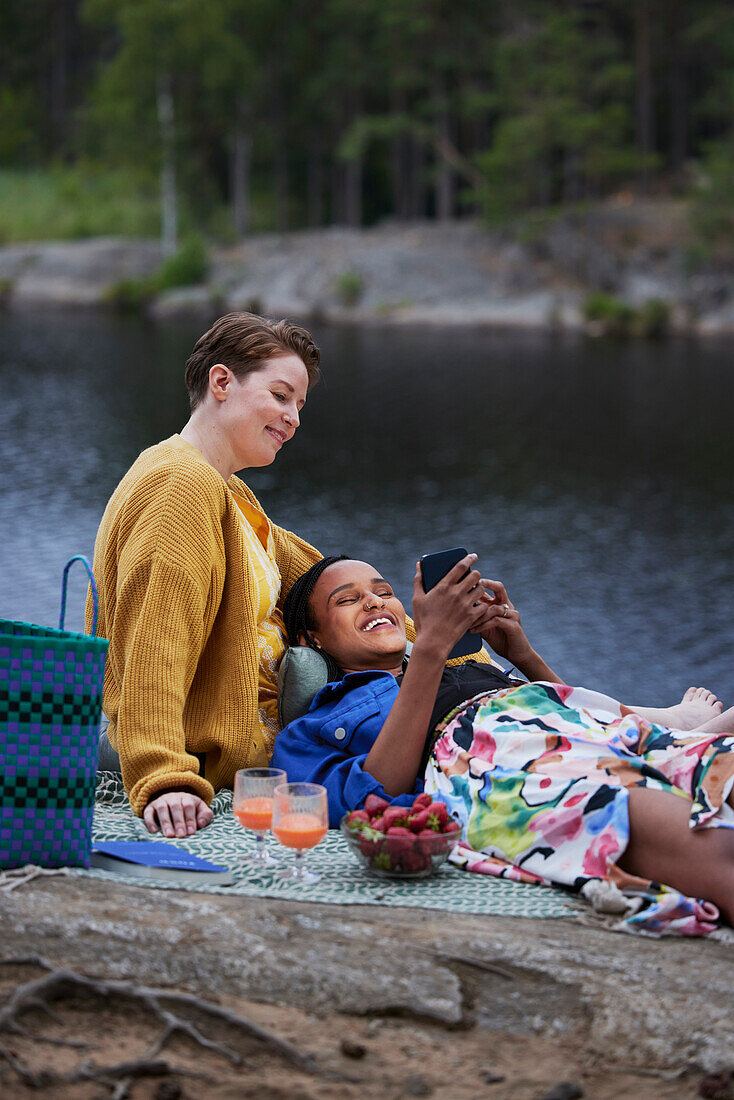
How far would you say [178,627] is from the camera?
3.99 m

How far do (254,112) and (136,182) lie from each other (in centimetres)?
644

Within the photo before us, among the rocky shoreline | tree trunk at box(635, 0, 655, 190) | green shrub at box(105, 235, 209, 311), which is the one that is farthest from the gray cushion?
tree trunk at box(635, 0, 655, 190)

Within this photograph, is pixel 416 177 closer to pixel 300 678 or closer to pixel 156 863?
pixel 300 678

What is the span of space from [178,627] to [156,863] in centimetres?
80

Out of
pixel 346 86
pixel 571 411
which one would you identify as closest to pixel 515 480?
pixel 571 411

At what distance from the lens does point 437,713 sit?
157 inches

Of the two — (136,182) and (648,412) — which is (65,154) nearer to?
(136,182)

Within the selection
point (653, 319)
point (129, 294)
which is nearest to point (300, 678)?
point (653, 319)

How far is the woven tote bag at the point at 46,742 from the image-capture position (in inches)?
129

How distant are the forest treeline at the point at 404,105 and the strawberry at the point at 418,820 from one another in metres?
48.5

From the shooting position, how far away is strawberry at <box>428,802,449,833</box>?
3.41m

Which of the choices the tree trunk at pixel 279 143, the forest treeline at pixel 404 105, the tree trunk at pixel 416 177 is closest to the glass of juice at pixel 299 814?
the forest treeline at pixel 404 105

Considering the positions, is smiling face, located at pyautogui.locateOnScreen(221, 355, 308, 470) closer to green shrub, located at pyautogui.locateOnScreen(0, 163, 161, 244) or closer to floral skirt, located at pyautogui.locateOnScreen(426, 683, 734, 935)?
floral skirt, located at pyautogui.locateOnScreen(426, 683, 734, 935)

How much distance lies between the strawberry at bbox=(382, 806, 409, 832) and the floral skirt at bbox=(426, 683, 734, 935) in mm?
260
